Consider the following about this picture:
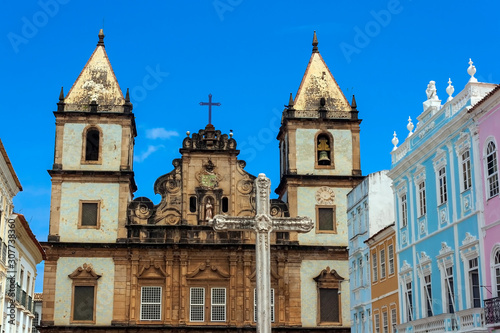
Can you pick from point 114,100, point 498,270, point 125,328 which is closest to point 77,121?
point 114,100

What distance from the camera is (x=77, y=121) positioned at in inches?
1836

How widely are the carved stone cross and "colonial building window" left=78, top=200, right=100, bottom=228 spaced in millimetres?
26550

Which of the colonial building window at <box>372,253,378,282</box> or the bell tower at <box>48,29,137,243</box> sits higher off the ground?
the bell tower at <box>48,29,137,243</box>

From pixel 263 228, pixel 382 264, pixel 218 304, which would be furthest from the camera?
pixel 218 304

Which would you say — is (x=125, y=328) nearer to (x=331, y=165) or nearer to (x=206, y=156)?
(x=206, y=156)

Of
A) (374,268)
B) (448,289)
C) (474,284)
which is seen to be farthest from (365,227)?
(474,284)

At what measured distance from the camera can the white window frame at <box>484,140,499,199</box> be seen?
22.9 meters

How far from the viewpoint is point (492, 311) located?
22.1 metres

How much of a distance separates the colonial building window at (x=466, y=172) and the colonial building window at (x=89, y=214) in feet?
81.7

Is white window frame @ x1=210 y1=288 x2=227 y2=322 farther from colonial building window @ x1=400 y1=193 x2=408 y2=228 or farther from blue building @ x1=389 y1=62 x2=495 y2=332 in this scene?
colonial building window @ x1=400 y1=193 x2=408 y2=228

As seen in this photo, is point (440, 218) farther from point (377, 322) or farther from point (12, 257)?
point (12, 257)

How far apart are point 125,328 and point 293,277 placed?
9028 millimetres

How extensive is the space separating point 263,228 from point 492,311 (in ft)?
22.6

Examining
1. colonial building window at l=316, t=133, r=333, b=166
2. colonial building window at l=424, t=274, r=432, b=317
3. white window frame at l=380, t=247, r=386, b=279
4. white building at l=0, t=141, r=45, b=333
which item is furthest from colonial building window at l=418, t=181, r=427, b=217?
colonial building window at l=316, t=133, r=333, b=166
